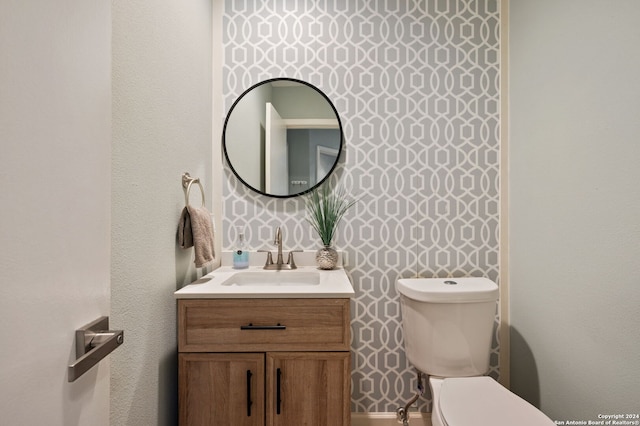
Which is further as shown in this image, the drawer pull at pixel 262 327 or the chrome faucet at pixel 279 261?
the chrome faucet at pixel 279 261

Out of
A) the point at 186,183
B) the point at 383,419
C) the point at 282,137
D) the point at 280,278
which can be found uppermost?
the point at 282,137

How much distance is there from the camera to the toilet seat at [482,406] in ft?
3.42

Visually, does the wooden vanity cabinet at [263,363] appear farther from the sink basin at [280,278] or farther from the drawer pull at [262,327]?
the sink basin at [280,278]

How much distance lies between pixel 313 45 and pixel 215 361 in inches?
62.9

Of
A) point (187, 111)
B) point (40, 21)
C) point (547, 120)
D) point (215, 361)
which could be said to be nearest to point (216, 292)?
point (215, 361)

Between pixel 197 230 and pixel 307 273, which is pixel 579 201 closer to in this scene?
pixel 307 273

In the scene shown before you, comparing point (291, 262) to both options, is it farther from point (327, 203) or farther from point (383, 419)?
point (383, 419)

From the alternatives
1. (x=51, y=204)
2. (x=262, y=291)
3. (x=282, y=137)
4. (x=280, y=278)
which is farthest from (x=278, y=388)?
(x=282, y=137)

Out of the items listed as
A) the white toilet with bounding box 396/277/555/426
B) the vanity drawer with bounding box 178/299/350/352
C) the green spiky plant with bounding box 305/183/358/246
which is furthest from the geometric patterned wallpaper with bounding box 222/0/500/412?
the vanity drawer with bounding box 178/299/350/352

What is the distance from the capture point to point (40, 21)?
478 mm

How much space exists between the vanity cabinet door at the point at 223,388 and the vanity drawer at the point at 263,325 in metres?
0.04

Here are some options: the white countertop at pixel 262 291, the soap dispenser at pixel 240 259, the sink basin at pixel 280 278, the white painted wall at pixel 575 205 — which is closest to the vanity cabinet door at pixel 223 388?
the white countertop at pixel 262 291

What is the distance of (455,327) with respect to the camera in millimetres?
1430

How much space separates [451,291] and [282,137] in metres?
1.14
